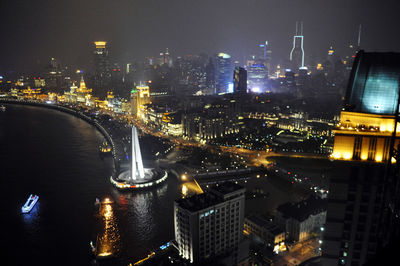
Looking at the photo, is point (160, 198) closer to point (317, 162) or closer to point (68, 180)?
point (68, 180)

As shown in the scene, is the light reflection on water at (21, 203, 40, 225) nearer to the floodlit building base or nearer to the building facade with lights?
the floodlit building base

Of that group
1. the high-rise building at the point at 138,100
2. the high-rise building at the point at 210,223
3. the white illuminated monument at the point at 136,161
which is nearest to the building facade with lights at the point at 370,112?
the high-rise building at the point at 210,223

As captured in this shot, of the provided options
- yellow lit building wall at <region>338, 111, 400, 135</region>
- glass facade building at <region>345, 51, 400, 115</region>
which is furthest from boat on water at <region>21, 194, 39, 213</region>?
glass facade building at <region>345, 51, 400, 115</region>

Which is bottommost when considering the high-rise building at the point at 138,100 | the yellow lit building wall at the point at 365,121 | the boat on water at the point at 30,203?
the boat on water at the point at 30,203

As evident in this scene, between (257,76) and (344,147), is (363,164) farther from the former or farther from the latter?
(257,76)

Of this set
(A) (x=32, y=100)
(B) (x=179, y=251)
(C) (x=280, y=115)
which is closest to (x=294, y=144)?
(C) (x=280, y=115)

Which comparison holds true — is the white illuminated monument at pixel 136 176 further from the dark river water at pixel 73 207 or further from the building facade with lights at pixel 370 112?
the building facade with lights at pixel 370 112
